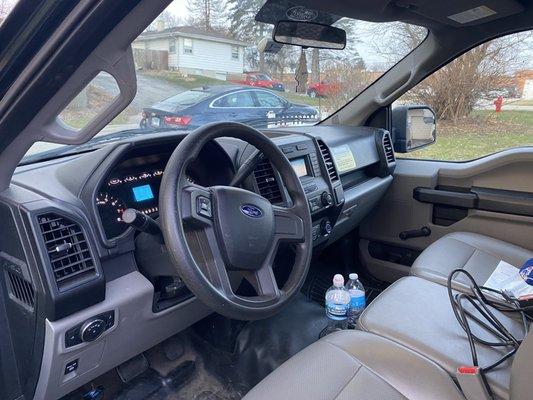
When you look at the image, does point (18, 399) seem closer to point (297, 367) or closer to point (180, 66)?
point (297, 367)

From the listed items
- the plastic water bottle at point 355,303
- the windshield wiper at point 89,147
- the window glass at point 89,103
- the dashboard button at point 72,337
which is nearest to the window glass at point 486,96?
the plastic water bottle at point 355,303

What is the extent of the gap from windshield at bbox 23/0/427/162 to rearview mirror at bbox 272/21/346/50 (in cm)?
4

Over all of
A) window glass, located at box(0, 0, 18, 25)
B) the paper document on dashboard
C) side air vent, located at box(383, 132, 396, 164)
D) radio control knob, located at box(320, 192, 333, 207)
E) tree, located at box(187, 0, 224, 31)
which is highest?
tree, located at box(187, 0, 224, 31)

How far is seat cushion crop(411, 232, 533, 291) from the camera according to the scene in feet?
6.00

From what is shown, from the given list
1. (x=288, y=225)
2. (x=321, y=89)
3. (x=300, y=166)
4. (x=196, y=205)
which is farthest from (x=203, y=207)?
(x=321, y=89)

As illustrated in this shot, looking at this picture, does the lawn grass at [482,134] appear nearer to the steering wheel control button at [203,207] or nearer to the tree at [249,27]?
the tree at [249,27]

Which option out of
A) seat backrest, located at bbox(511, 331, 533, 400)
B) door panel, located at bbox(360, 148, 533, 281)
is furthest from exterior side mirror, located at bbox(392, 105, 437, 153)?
seat backrest, located at bbox(511, 331, 533, 400)

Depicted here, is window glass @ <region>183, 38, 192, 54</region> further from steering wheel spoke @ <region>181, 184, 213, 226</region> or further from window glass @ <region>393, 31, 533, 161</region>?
window glass @ <region>393, 31, 533, 161</region>

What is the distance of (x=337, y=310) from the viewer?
2.09 metres

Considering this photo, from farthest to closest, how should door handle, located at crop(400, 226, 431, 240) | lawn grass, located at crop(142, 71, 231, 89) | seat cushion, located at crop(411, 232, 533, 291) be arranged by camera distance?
door handle, located at crop(400, 226, 431, 240) → seat cushion, located at crop(411, 232, 533, 291) → lawn grass, located at crop(142, 71, 231, 89)

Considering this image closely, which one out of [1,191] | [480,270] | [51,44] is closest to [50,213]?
[1,191]

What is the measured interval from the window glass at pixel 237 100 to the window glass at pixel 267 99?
0.17 ft

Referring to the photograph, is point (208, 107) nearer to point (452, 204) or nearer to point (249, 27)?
point (249, 27)

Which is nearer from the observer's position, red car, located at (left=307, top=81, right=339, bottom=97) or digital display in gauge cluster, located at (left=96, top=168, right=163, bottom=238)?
digital display in gauge cluster, located at (left=96, top=168, right=163, bottom=238)
